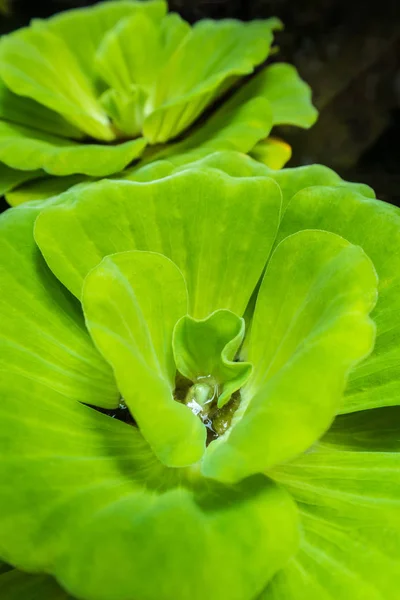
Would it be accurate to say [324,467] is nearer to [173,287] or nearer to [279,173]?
[173,287]

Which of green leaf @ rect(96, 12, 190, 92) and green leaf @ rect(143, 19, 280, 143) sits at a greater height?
green leaf @ rect(96, 12, 190, 92)

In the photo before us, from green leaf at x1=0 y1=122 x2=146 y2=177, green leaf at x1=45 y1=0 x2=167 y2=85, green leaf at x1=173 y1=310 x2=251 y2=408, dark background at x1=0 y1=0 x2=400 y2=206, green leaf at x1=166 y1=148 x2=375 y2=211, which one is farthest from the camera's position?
dark background at x1=0 y1=0 x2=400 y2=206

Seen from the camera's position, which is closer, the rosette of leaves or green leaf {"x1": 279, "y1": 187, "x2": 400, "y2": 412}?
green leaf {"x1": 279, "y1": 187, "x2": 400, "y2": 412}

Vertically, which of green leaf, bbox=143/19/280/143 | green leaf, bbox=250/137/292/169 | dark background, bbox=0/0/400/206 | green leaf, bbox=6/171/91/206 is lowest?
dark background, bbox=0/0/400/206

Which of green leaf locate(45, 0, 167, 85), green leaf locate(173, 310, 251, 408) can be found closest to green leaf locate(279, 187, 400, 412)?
green leaf locate(173, 310, 251, 408)

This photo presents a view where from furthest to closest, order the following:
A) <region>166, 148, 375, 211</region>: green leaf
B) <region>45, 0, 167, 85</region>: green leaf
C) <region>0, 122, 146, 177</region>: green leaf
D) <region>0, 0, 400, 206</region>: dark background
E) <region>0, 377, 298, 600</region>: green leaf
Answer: <region>0, 0, 400, 206</region>: dark background < <region>45, 0, 167, 85</region>: green leaf < <region>0, 122, 146, 177</region>: green leaf < <region>166, 148, 375, 211</region>: green leaf < <region>0, 377, 298, 600</region>: green leaf

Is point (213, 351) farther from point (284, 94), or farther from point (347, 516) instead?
point (284, 94)

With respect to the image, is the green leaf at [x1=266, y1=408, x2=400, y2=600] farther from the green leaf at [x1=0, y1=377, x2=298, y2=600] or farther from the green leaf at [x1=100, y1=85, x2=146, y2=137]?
the green leaf at [x1=100, y1=85, x2=146, y2=137]
